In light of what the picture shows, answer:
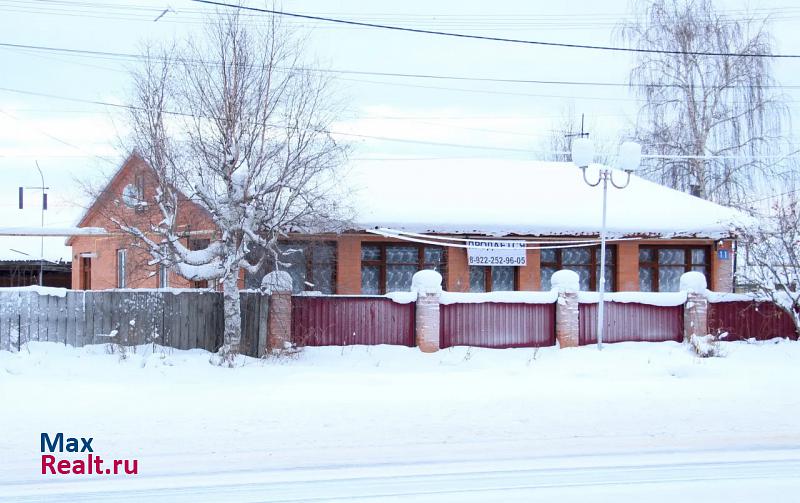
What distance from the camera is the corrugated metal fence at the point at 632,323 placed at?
20.2m

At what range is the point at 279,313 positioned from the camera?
1819cm

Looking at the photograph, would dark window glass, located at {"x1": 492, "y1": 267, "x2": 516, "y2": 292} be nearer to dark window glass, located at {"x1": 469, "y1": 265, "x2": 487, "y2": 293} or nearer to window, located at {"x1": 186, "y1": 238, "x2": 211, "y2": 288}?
dark window glass, located at {"x1": 469, "y1": 265, "x2": 487, "y2": 293}

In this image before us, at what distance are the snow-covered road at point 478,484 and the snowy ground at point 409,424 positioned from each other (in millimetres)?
26

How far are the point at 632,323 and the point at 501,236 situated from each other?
170 inches

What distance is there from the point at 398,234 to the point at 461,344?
3.76m

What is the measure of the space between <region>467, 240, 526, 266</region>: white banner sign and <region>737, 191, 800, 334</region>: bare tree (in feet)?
17.7

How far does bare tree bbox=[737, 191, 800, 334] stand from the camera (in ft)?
67.1

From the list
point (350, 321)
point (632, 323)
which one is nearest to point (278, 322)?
point (350, 321)

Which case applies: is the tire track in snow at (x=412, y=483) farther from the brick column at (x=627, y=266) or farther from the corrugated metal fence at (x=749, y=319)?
the brick column at (x=627, y=266)

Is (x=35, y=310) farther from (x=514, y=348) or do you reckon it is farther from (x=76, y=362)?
(x=514, y=348)

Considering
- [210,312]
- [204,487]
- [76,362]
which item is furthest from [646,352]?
[204,487]

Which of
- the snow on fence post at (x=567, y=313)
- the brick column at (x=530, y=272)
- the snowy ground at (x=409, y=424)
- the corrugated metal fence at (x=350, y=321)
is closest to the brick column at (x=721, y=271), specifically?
the brick column at (x=530, y=272)

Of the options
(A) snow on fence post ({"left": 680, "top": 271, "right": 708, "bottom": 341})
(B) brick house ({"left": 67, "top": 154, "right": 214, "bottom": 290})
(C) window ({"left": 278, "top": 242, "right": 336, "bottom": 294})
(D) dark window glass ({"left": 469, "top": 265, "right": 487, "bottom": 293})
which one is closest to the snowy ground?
(A) snow on fence post ({"left": 680, "top": 271, "right": 708, "bottom": 341})

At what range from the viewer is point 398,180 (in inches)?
1021
